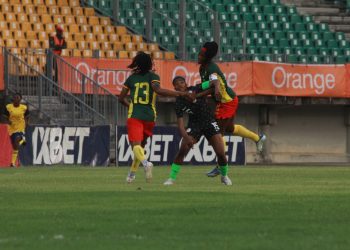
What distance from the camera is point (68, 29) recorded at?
39062 mm

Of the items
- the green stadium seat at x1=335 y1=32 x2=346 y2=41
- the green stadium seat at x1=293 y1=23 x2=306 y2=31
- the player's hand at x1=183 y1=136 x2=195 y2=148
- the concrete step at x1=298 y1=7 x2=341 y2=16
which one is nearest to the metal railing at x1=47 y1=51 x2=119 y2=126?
the green stadium seat at x1=293 y1=23 x2=306 y2=31

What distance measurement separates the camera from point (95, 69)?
1432 inches

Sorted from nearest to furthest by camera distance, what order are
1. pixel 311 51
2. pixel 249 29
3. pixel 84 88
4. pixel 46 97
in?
pixel 46 97 < pixel 84 88 < pixel 249 29 < pixel 311 51

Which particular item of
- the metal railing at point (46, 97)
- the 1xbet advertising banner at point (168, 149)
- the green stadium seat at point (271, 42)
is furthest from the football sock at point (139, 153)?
the green stadium seat at point (271, 42)

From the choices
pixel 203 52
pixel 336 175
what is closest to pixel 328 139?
pixel 336 175

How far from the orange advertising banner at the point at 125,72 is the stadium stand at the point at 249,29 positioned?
2.40ft

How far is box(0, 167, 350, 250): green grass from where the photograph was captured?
1037 cm

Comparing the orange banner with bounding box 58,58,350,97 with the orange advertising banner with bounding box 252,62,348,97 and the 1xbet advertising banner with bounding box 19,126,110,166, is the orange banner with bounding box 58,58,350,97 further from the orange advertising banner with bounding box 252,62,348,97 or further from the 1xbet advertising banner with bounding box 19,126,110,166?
the 1xbet advertising banner with bounding box 19,126,110,166

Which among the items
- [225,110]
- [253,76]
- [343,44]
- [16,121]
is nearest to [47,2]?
[253,76]

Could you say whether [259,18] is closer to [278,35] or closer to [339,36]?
[278,35]

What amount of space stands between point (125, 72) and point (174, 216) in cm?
2414

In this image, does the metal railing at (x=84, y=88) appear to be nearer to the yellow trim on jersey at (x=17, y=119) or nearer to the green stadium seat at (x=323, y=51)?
the yellow trim on jersey at (x=17, y=119)

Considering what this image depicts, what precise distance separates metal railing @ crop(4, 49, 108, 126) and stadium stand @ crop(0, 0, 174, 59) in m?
1.60

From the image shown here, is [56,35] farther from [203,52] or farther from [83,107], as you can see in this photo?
[203,52]
